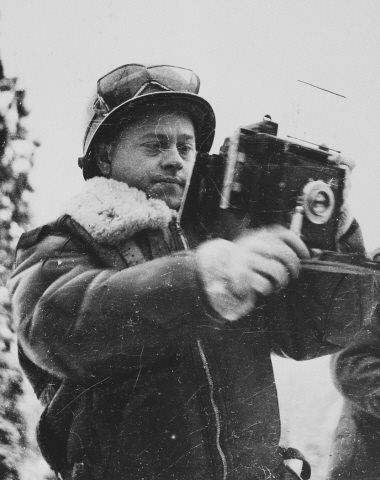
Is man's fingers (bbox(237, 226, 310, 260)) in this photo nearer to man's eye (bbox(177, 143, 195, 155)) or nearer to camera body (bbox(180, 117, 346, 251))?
camera body (bbox(180, 117, 346, 251))

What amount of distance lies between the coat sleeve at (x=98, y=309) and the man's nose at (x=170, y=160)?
34 cm

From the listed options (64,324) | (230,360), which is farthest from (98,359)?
(230,360)

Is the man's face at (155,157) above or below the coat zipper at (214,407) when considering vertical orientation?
above

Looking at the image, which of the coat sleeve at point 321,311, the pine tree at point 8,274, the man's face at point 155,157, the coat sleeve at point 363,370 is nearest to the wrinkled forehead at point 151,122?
the man's face at point 155,157

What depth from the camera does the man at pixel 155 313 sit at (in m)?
1.77

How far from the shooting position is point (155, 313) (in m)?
1.73

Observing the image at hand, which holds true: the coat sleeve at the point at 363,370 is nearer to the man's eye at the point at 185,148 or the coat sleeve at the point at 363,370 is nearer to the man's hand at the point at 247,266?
the man's hand at the point at 247,266

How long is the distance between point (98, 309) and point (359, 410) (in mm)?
1056

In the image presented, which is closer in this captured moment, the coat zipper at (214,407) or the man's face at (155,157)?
the coat zipper at (214,407)

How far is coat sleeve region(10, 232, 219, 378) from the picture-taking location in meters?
1.73

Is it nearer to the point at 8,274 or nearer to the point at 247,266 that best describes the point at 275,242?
the point at 247,266

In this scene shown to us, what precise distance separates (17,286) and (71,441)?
501mm

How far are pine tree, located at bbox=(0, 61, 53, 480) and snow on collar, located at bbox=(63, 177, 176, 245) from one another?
1.04 feet

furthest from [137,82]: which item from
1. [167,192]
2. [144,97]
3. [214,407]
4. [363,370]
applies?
[363,370]
